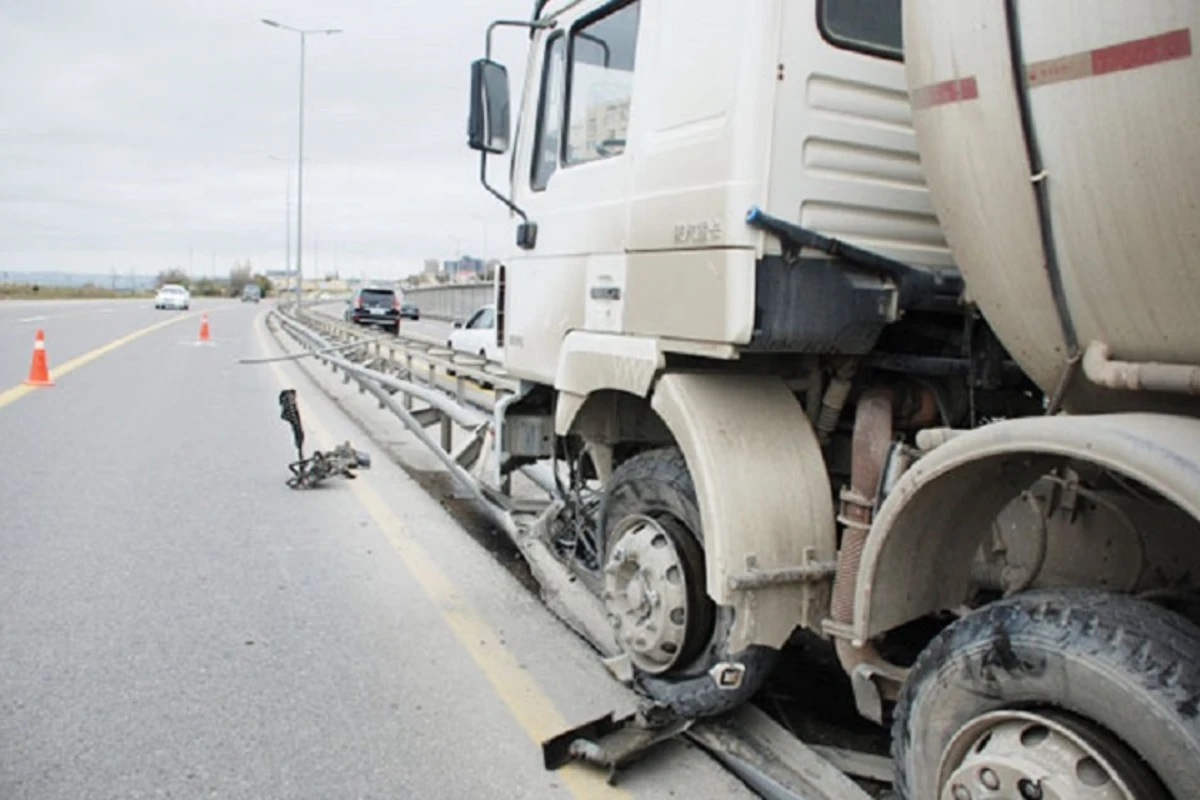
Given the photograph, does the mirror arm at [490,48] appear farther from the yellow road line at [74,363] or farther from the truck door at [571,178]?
the yellow road line at [74,363]

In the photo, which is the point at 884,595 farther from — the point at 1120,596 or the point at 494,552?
the point at 494,552

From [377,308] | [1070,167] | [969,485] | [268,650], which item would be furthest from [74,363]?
[377,308]

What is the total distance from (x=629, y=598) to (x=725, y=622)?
47 cm

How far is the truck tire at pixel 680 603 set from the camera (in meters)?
3.56

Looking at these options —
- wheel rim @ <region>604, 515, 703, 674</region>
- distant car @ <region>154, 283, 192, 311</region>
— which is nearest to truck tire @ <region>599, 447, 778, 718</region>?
wheel rim @ <region>604, 515, 703, 674</region>

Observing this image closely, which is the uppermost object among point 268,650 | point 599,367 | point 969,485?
point 599,367

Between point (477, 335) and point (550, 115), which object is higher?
point (550, 115)

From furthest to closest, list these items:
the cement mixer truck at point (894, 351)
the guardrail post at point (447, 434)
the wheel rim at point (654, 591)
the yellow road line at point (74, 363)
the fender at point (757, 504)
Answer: the yellow road line at point (74, 363), the guardrail post at point (447, 434), the wheel rim at point (654, 591), the fender at point (757, 504), the cement mixer truck at point (894, 351)

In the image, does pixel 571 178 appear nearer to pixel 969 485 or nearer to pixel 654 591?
pixel 654 591

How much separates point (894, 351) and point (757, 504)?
0.80 meters

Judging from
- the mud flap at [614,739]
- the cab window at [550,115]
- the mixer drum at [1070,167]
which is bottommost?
the mud flap at [614,739]

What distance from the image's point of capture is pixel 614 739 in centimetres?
358

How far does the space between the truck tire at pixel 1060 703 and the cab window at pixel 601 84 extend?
2.37 meters

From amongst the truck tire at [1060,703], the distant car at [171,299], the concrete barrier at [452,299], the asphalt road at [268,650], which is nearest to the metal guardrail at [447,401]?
the asphalt road at [268,650]
